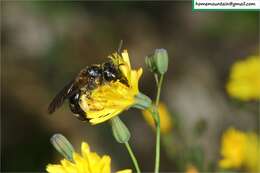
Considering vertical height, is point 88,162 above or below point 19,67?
below

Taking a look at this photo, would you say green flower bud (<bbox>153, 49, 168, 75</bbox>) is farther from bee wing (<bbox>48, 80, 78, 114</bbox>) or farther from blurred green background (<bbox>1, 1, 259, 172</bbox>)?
blurred green background (<bbox>1, 1, 259, 172</bbox>)

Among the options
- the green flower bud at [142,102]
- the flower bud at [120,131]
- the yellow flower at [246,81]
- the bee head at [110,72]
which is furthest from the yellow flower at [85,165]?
the yellow flower at [246,81]

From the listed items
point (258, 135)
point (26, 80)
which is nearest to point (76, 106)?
point (258, 135)

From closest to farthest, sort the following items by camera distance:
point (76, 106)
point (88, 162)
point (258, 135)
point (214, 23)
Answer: point (88, 162), point (76, 106), point (258, 135), point (214, 23)

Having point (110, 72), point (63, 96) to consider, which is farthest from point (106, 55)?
point (110, 72)

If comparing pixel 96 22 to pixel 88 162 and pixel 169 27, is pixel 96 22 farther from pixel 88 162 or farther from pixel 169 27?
pixel 88 162

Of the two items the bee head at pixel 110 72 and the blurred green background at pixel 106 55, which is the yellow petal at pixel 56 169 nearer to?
the bee head at pixel 110 72
